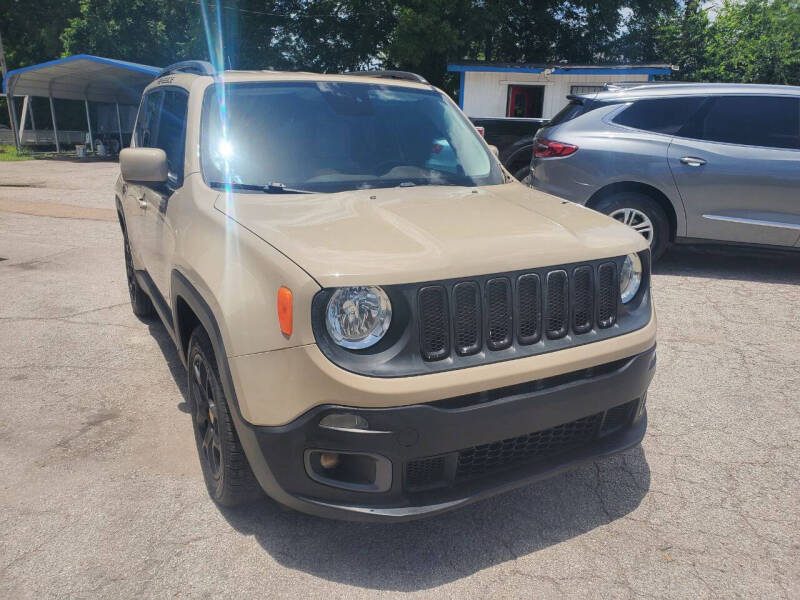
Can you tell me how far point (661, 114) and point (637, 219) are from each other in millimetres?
1038

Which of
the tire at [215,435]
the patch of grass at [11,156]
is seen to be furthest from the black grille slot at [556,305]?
the patch of grass at [11,156]

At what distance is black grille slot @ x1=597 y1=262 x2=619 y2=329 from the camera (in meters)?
2.45

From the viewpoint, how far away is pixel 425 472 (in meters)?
2.20

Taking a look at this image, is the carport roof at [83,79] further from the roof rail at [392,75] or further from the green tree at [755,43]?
the green tree at [755,43]

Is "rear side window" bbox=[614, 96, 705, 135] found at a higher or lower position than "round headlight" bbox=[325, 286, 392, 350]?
higher

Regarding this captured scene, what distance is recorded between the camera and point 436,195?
295cm

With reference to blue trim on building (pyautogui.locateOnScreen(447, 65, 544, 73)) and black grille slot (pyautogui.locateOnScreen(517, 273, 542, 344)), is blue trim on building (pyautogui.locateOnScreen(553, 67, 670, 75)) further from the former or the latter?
black grille slot (pyautogui.locateOnScreen(517, 273, 542, 344))

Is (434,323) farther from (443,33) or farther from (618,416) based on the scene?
(443,33)

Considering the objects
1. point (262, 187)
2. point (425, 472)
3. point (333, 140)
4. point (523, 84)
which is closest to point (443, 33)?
point (523, 84)

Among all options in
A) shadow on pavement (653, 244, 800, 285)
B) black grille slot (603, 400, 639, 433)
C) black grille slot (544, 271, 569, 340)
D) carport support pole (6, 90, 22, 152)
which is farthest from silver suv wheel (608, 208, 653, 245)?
carport support pole (6, 90, 22, 152)

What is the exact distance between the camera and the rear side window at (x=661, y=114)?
6164mm

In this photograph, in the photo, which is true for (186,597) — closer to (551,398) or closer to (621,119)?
(551,398)

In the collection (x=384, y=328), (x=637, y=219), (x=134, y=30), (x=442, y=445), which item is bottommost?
(x=442, y=445)

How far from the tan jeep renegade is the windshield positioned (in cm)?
2
